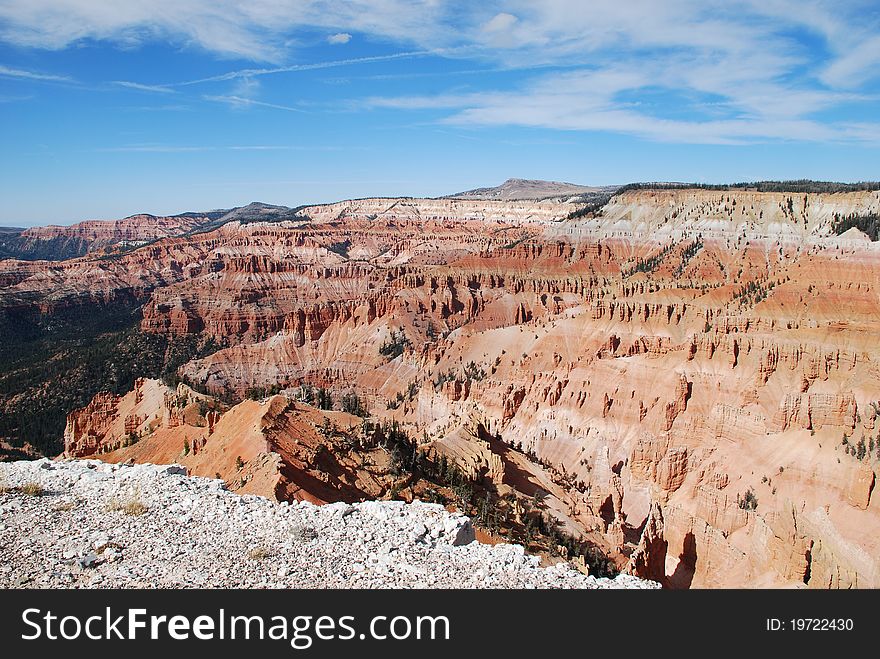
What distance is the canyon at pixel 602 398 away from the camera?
1029 inches

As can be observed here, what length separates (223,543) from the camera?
1333 cm

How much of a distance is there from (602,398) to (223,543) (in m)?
42.6

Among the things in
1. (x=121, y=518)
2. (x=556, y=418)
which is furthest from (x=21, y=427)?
(x=121, y=518)

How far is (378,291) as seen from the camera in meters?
116

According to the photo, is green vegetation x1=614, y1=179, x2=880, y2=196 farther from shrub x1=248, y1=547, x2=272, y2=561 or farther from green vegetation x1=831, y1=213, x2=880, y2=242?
shrub x1=248, y1=547, x2=272, y2=561

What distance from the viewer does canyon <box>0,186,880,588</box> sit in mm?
Result: 26125

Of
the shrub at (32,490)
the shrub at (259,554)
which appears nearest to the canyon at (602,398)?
the shrub at (259,554)

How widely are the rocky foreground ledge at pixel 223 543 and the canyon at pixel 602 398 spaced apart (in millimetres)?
2894

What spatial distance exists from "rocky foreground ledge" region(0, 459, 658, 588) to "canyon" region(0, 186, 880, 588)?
289 centimetres

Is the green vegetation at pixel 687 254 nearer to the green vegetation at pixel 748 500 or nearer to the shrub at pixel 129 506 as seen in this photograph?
the green vegetation at pixel 748 500

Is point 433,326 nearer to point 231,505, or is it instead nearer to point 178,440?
point 178,440

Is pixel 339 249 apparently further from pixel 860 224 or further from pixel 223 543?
pixel 223 543
